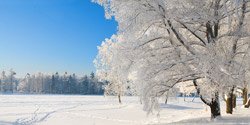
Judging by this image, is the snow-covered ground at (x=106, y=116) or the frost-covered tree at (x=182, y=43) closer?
the frost-covered tree at (x=182, y=43)

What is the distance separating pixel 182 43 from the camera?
75.0 feet

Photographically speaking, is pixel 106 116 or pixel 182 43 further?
pixel 106 116

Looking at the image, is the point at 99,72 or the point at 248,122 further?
the point at 99,72

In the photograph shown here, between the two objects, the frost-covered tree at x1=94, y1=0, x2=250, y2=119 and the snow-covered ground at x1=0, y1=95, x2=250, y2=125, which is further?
the snow-covered ground at x1=0, y1=95, x2=250, y2=125

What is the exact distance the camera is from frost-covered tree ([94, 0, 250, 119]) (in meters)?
21.5

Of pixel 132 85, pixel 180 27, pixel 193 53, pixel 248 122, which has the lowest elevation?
pixel 248 122

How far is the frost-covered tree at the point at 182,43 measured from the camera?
70.4 feet

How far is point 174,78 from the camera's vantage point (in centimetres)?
2378

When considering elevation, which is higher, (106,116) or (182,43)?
(182,43)

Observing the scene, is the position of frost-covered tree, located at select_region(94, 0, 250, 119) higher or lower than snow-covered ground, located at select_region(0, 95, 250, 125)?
higher

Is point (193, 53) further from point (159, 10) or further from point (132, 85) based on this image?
point (132, 85)

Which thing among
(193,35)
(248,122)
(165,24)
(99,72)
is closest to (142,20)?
(165,24)

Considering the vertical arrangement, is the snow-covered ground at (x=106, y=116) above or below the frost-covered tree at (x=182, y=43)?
below

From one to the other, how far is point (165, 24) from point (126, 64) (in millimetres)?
3501
